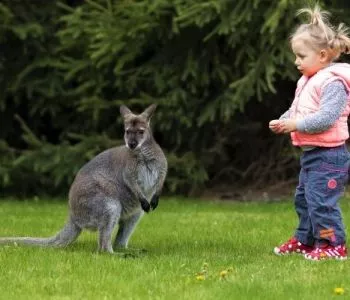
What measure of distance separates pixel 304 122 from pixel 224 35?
21.4 ft

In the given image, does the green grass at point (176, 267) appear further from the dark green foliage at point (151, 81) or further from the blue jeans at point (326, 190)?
the dark green foliage at point (151, 81)

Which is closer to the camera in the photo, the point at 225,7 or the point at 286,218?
the point at 286,218

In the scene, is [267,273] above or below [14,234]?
above

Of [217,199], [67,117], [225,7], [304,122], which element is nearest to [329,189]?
[304,122]

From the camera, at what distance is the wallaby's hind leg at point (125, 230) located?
29.0 feet

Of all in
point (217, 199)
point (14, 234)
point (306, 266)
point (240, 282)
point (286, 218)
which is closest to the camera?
point (240, 282)

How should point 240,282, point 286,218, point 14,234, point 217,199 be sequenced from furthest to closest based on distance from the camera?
point 217,199, point 286,218, point 14,234, point 240,282

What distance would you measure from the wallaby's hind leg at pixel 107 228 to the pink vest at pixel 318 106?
67.9 inches

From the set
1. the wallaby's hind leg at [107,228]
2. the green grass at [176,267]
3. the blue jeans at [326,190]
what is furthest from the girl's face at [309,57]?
the wallaby's hind leg at [107,228]

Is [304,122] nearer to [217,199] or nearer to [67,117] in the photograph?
[217,199]

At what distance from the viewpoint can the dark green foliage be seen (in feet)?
43.6

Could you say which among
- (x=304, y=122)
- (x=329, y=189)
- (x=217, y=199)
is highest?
(x=304, y=122)

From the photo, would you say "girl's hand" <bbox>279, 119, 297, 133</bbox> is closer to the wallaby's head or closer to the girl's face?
the girl's face

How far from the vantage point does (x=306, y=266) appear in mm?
7402
